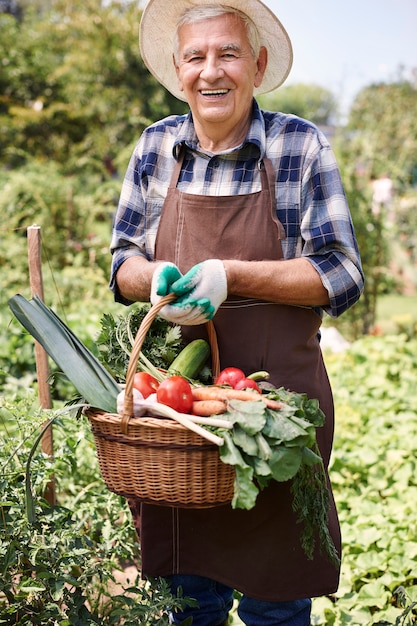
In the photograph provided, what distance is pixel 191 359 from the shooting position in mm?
1971

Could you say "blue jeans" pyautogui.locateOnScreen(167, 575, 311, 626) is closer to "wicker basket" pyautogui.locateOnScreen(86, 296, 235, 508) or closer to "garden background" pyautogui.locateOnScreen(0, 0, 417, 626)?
"garden background" pyautogui.locateOnScreen(0, 0, 417, 626)

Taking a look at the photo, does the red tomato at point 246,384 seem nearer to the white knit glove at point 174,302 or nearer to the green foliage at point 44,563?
the white knit glove at point 174,302

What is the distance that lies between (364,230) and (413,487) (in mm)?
3935

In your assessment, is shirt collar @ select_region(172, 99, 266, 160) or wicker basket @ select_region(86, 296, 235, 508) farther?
shirt collar @ select_region(172, 99, 266, 160)

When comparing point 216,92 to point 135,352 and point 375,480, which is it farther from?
point 375,480

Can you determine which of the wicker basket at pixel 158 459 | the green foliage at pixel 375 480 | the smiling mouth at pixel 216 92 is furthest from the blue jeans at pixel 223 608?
the smiling mouth at pixel 216 92

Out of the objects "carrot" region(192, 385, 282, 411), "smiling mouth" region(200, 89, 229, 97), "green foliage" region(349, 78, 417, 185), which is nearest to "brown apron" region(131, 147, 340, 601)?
"smiling mouth" region(200, 89, 229, 97)

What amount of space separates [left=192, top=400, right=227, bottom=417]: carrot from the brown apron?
0.41 meters

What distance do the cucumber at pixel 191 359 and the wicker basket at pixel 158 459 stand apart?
228mm

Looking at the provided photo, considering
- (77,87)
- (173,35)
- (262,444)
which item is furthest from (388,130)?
(262,444)

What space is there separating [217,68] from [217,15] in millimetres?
164

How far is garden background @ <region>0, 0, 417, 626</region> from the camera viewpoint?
2105 mm

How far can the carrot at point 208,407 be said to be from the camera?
1692mm

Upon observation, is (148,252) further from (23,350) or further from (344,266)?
(23,350)
